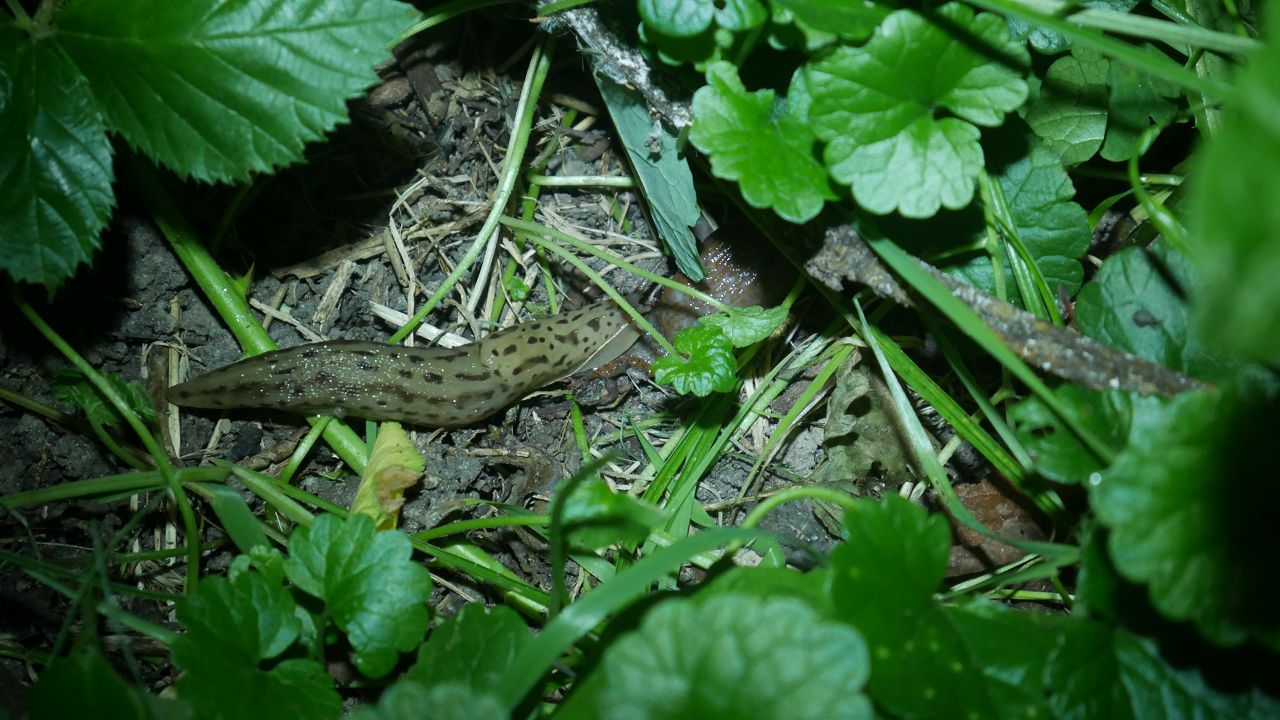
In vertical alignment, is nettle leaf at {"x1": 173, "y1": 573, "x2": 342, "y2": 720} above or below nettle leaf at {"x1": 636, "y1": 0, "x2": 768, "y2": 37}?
below

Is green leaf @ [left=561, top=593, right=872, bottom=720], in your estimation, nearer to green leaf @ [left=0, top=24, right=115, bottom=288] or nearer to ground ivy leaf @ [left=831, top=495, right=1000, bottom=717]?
ground ivy leaf @ [left=831, top=495, right=1000, bottom=717]

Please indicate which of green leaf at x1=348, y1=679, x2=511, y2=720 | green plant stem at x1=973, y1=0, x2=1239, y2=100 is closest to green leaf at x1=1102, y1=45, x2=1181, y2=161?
green plant stem at x1=973, y1=0, x2=1239, y2=100

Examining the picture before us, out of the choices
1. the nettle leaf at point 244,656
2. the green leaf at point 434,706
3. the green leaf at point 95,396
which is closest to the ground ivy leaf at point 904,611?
the green leaf at point 434,706

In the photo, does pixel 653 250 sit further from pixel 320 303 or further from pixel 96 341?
pixel 96 341

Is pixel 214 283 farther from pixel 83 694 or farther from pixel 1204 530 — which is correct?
pixel 1204 530

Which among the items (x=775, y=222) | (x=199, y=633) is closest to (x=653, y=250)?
(x=775, y=222)

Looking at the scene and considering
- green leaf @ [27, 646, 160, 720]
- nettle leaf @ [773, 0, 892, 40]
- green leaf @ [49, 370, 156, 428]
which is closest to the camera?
green leaf @ [27, 646, 160, 720]
